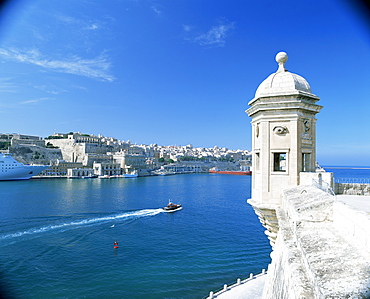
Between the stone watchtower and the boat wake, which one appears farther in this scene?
the boat wake

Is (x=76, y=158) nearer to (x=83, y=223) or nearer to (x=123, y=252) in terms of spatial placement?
(x=83, y=223)

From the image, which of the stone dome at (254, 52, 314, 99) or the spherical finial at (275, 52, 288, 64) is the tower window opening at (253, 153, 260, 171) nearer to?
the stone dome at (254, 52, 314, 99)

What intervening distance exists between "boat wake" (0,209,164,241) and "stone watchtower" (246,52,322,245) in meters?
18.2

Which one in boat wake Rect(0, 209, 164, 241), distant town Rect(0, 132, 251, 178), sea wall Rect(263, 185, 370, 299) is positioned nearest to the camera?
sea wall Rect(263, 185, 370, 299)

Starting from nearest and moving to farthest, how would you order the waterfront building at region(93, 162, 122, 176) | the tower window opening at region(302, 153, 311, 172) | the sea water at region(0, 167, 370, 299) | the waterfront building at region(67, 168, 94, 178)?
the tower window opening at region(302, 153, 311, 172), the sea water at region(0, 167, 370, 299), the waterfront building at region(67, 168, 94, 178), the waterfront building at region(93, 162, 122, 176)

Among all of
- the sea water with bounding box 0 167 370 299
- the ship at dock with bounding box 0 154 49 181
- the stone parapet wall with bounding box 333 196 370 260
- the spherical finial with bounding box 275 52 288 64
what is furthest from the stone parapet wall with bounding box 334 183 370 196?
the ship at dock with bounding box 0 154 49 181

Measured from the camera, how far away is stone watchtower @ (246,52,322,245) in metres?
5.00

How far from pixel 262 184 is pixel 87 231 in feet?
57.0

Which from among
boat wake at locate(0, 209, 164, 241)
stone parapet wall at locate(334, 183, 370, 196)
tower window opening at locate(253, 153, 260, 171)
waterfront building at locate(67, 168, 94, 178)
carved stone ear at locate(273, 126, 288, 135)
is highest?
carved stone ear at locate(273, 126, 288, 135)

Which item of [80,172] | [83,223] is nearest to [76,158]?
[80,172]

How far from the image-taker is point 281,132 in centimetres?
507

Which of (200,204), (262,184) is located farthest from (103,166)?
(262,184)

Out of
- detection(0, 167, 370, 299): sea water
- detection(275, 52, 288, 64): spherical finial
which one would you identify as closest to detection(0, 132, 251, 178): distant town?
detection(0, 167, 370, 299): sea water

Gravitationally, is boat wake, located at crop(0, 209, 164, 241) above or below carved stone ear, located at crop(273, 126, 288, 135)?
below
